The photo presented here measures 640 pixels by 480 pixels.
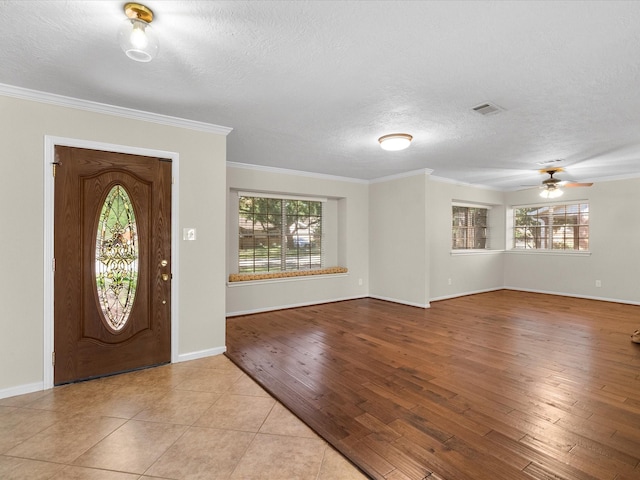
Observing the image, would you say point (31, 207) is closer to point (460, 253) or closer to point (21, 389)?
point (21, 389)

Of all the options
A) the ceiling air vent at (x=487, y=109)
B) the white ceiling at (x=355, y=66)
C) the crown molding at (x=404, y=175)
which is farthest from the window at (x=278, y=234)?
the ceiling air vent at (x=487, y=109)

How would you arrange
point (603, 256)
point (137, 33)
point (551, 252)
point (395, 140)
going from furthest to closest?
point (551, 252)
point (603, 256)
point (395, 140)
point (137, 33)

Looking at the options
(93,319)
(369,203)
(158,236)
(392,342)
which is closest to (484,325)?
(392,342)

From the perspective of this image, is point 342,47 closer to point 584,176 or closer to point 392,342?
point 392,342

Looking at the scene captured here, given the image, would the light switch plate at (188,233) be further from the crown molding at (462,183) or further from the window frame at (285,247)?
the crown molding at (462,183)

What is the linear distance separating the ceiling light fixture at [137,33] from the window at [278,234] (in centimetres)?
378

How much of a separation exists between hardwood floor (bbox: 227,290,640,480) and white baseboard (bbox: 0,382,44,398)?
156 cm

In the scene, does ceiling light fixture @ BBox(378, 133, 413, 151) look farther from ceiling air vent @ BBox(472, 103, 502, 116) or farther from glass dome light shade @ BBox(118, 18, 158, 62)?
glass dome light shade @ BBox(118, 18, 158, 62)

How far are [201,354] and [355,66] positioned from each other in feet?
9.82

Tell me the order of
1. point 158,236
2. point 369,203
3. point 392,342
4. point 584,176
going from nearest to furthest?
point 158,236 < point 392,342 < point 584,176 < point 369,203

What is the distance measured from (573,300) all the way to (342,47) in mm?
6957

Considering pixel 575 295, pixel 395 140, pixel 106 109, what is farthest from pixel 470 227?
pixel 106 109

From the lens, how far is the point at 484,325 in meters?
4.71

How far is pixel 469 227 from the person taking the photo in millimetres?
7516
